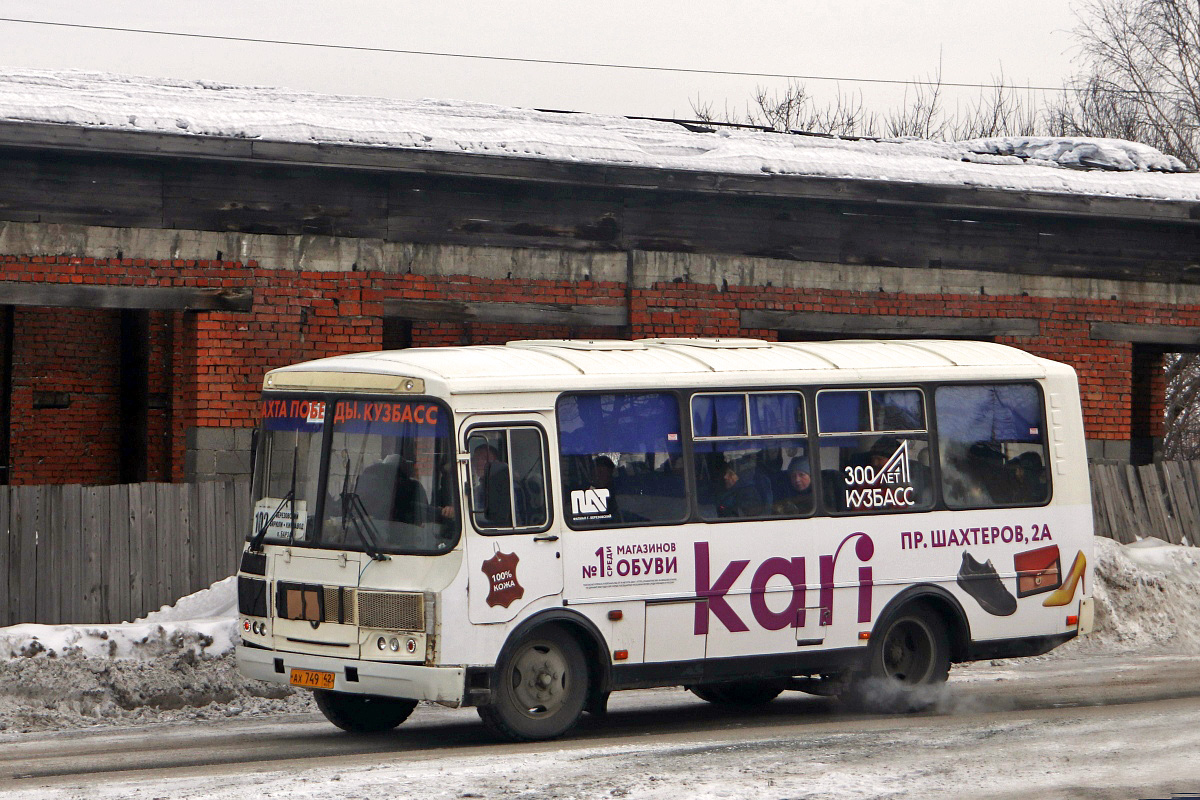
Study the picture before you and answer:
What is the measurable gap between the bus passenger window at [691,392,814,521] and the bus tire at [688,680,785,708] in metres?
1.75

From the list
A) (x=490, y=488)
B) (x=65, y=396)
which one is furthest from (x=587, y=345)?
(x=65, y=396)

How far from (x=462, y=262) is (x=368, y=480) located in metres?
6.34

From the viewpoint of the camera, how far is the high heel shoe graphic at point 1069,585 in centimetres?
1207

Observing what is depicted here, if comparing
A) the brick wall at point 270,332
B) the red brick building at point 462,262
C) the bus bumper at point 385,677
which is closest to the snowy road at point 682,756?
the bus bumper at point 385,677

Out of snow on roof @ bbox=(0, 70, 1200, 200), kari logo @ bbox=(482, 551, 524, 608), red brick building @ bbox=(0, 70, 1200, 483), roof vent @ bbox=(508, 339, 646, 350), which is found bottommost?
kari logo @ bbox=(482, 551, 524, 608)

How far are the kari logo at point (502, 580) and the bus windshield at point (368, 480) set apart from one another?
0.32 metres

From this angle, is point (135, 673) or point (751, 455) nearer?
point (751, 455)

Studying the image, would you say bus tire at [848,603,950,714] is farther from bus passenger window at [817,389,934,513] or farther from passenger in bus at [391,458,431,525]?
passenger in bus at [391,458,431,525]

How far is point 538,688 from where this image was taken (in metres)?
10.0

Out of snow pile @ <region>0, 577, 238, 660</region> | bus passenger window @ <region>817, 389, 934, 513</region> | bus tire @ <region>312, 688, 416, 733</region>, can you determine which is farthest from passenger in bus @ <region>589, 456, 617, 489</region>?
snow pile @ <region>0, 577, 238, 660</region>

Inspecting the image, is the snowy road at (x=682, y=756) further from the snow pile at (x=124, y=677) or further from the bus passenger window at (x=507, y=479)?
the bus passenger window at (x=507, y=479)

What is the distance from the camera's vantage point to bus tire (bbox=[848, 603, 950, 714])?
11500 millimetres

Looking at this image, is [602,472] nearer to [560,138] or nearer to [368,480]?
[368,480]

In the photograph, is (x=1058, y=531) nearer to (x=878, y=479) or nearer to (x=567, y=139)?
(x=878, y=479)
